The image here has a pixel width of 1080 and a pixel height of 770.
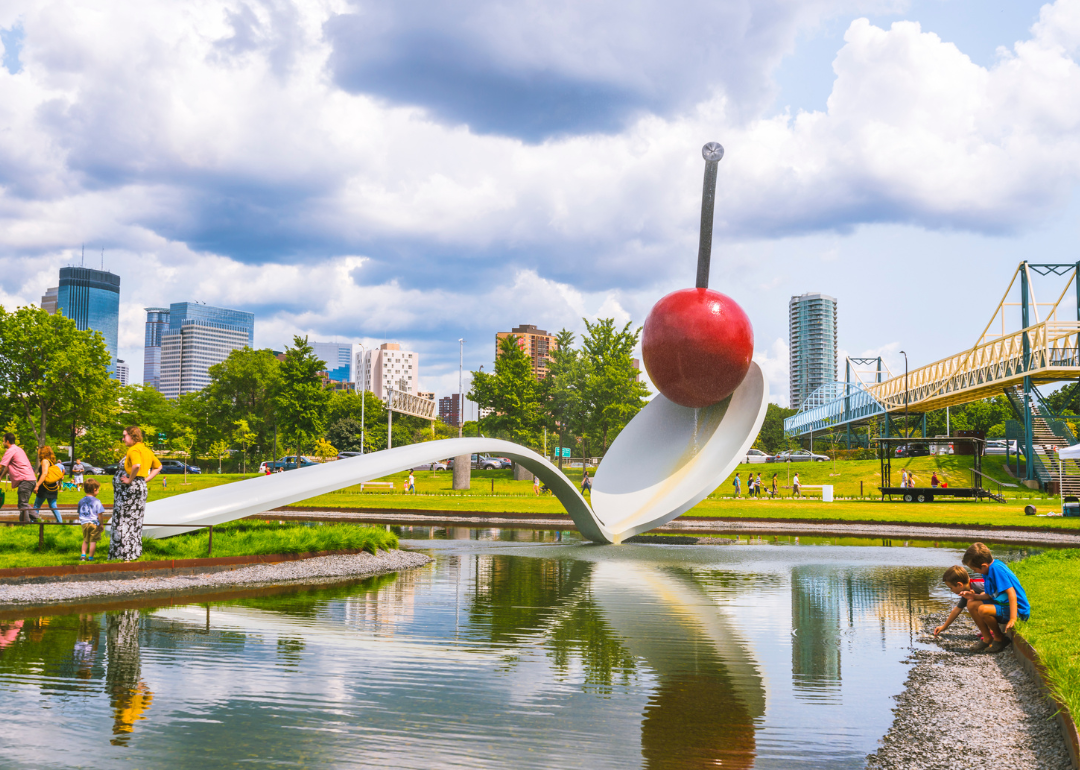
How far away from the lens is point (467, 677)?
5828 millimetres

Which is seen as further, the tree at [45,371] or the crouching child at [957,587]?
the tree at [45,371]

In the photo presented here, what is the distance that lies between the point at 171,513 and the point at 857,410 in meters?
68.6

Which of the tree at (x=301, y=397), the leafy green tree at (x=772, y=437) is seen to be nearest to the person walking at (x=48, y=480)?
the tree at (x=301, y=397)

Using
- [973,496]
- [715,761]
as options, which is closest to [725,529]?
[715,761]

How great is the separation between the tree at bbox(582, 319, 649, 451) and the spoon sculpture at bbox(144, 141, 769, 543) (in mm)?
29457

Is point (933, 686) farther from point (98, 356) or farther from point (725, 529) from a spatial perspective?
point (98, 356)

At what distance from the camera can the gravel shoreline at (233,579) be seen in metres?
8.27

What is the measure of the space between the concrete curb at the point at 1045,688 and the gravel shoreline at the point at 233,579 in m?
7.56

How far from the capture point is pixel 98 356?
134ft

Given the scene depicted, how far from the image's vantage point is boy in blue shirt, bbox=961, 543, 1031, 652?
6.88 m

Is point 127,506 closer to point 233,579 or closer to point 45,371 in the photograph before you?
point 233,579

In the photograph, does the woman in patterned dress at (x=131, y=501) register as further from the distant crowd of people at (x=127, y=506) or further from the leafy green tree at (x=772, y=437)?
the leafy green tree at (x=772, y=437)

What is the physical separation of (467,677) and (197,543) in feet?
23.2

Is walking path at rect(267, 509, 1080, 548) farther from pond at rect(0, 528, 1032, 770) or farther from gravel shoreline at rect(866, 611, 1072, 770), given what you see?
gravel shoreline at rect(866, 611, 1072, 770)
